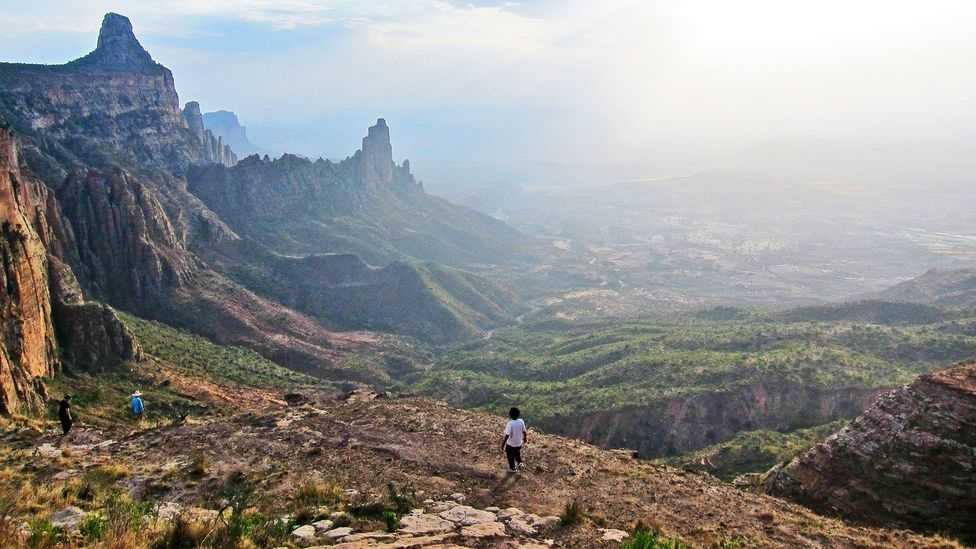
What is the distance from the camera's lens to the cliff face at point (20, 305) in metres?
30.5

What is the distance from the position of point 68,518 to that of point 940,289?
13985 centimetres

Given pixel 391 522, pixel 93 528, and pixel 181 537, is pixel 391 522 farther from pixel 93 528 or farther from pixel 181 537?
pixel 93 528

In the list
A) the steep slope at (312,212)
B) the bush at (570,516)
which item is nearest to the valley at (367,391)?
the bush at (570,516)

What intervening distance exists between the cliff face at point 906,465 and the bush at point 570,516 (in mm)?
11825

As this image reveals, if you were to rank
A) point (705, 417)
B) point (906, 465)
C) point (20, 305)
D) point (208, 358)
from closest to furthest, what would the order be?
1. point (906, 465)
2. point (20, 305)
3. point (705, 417)
4. point (208, 358)

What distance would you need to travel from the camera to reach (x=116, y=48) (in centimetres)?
13088

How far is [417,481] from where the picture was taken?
1781 cm

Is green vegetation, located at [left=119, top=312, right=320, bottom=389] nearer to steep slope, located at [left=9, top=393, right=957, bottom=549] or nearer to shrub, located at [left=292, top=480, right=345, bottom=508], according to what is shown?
steep slope, located at [left=9, top=393, right=957, bottom=549]

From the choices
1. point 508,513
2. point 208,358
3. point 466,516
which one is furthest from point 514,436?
point 208,358

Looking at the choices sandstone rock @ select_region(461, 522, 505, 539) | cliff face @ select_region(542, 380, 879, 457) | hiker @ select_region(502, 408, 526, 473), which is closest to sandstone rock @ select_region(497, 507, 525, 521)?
sandstone rock @ select_region(461, 522, 505, 539)

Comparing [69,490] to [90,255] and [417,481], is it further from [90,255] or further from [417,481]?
[90,255]

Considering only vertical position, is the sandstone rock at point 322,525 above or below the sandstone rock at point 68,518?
below

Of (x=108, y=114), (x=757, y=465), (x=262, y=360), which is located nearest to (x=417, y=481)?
(x=757, y=465)

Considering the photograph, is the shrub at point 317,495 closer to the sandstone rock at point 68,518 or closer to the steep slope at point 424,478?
the steep slope at point 424,478
